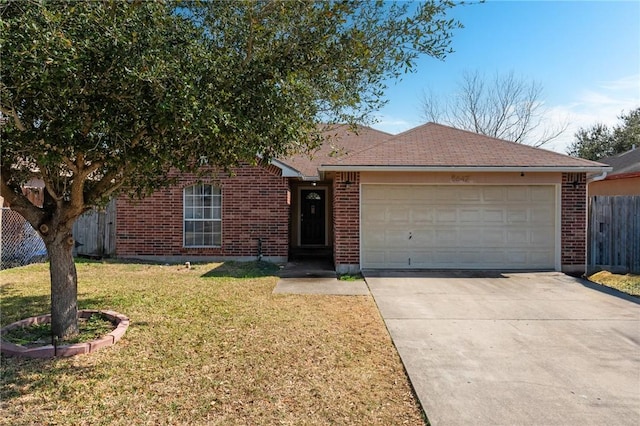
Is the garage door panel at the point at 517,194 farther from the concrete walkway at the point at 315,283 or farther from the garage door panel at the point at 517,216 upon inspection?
the concrete walkway at the point at 315,283

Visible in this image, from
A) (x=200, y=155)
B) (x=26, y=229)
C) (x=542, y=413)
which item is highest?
(x=200, y=155)

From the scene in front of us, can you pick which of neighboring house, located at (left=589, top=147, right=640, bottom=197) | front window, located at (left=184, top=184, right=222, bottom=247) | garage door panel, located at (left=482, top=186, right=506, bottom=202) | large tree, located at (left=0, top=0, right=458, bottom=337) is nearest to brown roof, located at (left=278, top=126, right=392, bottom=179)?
front window, located at (left=184, top=184, right=222, bottom=247)

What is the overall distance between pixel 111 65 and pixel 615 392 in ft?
18.0

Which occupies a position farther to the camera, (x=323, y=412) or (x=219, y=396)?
(x=219, y=396)

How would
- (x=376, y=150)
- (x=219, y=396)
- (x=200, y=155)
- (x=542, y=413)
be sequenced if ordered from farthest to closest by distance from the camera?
(x=376, y=150) → (x=200, y=155) → (x=219, y=396) → (x=542, y=413)

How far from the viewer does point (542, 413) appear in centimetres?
355

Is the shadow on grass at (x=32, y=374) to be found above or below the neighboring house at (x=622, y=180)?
below

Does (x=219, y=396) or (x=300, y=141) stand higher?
(x=300, y=141)

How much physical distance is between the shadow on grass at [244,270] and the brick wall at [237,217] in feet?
2.56

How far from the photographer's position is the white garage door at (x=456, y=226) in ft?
35.7

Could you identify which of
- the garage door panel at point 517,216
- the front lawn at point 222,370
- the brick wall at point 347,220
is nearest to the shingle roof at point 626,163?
the garage door panel at point 517,216

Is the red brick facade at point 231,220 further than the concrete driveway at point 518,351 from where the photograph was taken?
Yes

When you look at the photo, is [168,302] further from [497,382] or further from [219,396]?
[497,382]

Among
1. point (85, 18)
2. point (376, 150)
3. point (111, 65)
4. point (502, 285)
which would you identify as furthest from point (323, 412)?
point (376, 150)
